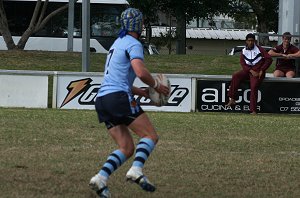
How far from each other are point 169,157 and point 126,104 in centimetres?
316

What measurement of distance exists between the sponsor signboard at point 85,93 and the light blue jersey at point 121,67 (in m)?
10.7

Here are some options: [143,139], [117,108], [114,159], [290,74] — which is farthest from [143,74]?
[290,74]

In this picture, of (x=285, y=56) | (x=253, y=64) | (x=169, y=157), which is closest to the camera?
(x=169, y=157)

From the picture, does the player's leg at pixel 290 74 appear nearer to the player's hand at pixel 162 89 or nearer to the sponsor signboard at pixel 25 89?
the sponsor signboard at pixel 25 89

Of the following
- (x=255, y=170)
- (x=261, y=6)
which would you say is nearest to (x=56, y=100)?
(x=255, y=170)

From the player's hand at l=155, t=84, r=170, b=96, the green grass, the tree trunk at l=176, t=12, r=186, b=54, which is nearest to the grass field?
the green grass

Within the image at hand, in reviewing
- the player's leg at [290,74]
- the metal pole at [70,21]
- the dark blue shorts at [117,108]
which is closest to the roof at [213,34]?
the metal pole at [70,21]

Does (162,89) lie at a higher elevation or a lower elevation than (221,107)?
higher

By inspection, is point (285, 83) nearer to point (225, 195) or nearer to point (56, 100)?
point (56, 100)

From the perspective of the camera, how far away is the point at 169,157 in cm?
1064

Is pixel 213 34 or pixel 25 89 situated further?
pixel 213 34

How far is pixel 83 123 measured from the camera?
14438 millimetres

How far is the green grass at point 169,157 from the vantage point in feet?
27.8

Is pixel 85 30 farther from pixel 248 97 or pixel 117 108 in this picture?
pixel 117 108
